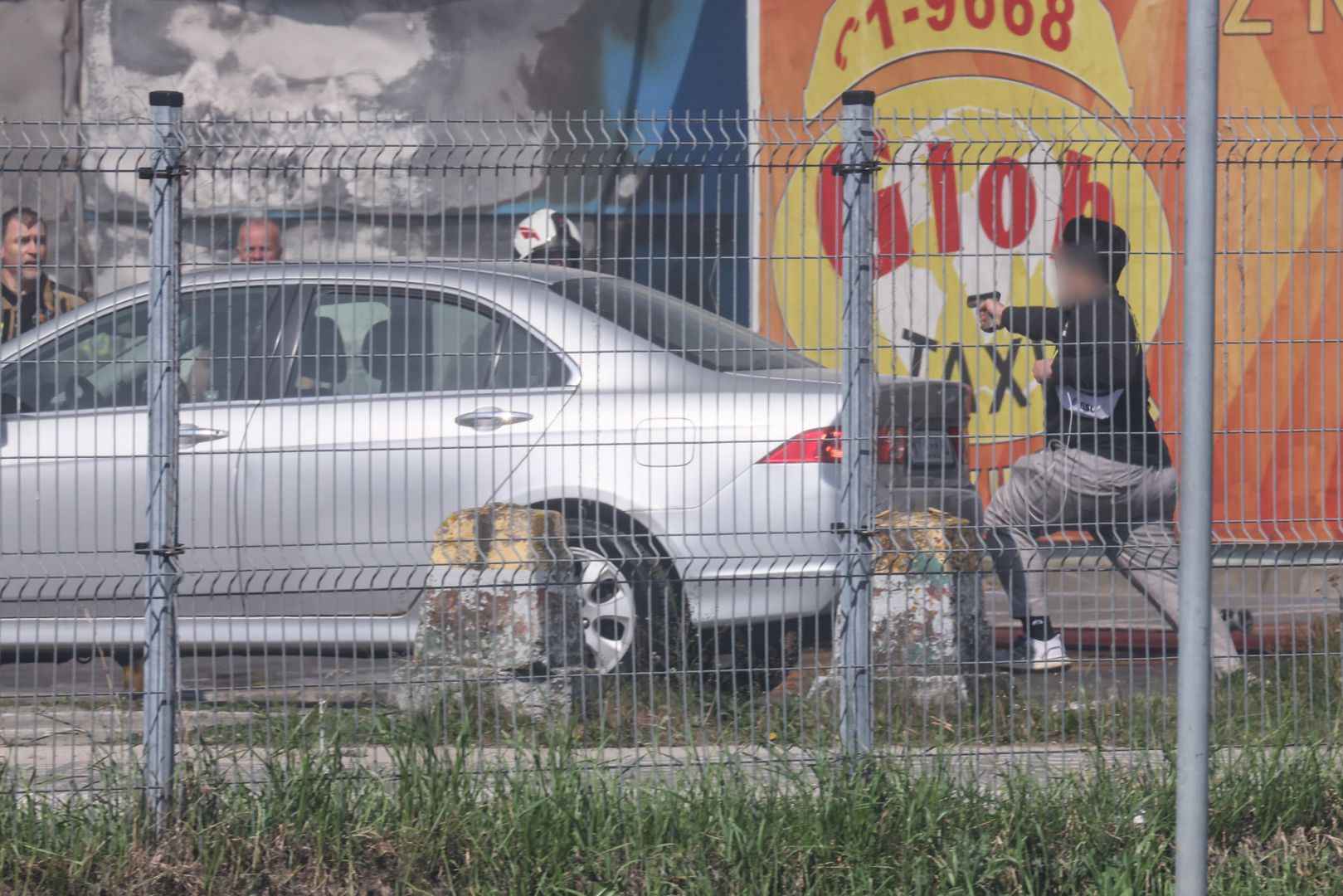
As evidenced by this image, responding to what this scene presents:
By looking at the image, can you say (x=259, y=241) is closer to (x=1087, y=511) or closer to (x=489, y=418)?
(x=489, y=418)

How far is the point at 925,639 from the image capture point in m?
4.77

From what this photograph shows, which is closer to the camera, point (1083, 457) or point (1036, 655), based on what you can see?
point (1083, 457)

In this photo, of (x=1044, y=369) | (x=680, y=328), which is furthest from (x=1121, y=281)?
(x=680, y=328)

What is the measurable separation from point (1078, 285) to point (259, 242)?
2389 mm

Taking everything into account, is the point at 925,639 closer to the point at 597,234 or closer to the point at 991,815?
the point at 991,815

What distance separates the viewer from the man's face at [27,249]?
4445 mm

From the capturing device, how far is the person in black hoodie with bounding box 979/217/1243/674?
4.70 metres

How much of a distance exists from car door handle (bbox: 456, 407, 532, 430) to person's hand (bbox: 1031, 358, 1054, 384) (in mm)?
1500

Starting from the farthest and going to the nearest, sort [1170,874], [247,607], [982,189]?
1. [982,189]
2. [247,607]
3. [1170,874]

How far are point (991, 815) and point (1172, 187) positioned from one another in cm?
211

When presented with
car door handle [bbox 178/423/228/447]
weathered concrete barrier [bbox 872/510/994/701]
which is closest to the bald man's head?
car door handle [bbox 178/423/228/447]

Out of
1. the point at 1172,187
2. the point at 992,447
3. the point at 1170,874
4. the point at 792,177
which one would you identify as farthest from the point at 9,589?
the point at 1172,187

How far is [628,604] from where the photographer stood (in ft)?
15.4

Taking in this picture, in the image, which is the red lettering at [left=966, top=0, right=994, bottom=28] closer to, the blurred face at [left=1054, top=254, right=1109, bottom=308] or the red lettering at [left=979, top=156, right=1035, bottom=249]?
the red lettering at [left=979, top=156, right=1035, bottom=249]
